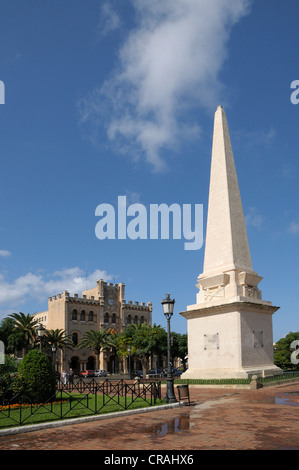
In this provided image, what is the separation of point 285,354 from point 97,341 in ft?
87.4

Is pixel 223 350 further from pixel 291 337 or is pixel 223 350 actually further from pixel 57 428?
pixel 291 337

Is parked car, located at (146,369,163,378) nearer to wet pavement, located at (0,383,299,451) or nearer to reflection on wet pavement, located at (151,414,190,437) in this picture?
wet pavement, located at (0,383,299,451)

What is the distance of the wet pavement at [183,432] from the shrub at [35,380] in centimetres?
474

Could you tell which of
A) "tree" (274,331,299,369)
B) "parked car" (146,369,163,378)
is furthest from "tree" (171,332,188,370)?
"tree" (274,331,299,369)

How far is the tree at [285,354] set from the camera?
50.4 meters

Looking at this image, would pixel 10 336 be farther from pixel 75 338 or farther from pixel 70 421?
pixel 70 421

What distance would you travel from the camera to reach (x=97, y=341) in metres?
62.6

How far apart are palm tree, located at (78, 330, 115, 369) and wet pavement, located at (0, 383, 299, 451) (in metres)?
49.5

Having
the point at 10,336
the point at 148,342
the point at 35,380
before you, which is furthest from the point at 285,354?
the point at 35,380

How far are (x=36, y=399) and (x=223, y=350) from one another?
12277 mm

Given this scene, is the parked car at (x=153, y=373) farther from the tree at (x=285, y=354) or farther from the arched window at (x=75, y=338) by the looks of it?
the arched window at (x=75, y=338)

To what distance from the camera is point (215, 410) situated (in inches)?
550
